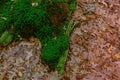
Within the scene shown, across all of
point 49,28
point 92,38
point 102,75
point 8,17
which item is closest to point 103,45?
point 92,38

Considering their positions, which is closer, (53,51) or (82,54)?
(53,51)

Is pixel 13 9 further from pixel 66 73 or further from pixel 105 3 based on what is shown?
pixel 105 3

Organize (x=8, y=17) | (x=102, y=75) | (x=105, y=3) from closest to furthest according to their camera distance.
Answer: (x=102, y=75)
(x=8, y=17)
(x=105, y=3)

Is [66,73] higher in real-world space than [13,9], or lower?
lower

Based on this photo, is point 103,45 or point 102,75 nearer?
point 102,75

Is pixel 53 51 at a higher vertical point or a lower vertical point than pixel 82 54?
higher

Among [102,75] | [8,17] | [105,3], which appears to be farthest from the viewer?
[105,3]

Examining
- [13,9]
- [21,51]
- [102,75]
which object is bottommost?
[102,75]
